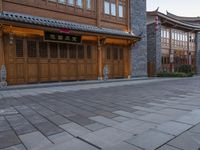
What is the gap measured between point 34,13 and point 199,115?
1002cm

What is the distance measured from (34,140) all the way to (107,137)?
3.84 ft

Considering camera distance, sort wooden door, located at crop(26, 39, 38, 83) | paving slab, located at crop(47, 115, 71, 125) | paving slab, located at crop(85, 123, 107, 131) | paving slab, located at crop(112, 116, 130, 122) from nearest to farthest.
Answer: paving slab, located at crop(85, 123, 107, 131), paving slab, located at crop(47, 115, 71, 125), paving slab, located at crop(112, 116, 130, 122), wooden door, located at crop(26, 39, 38, 83)

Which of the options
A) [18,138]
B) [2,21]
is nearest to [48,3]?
[2,21]

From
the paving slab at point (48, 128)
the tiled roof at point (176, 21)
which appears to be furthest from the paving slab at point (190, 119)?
the tiled roof at point (176, 21)

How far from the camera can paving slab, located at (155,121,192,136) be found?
10.6 feet

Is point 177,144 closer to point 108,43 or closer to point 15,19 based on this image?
point 15,19

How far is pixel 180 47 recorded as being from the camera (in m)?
23.9

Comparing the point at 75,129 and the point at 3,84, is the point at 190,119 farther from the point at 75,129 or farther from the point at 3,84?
the point at 3,84

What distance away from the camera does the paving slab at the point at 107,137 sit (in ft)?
9.21

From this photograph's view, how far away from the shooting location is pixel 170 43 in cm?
2211

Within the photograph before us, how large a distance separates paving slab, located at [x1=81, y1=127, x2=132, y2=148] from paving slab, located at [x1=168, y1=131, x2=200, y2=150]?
725mm

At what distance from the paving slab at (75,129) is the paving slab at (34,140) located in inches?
19.0

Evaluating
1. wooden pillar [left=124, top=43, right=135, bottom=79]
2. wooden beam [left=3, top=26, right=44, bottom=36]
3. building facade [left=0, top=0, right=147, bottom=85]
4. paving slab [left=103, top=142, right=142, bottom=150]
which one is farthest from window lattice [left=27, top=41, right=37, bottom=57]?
paving slab [left=103, top=142, right=142, bottom=150]

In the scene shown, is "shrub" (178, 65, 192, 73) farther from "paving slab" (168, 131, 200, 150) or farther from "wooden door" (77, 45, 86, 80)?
"paving slab" (168, 131, 200, 150)
